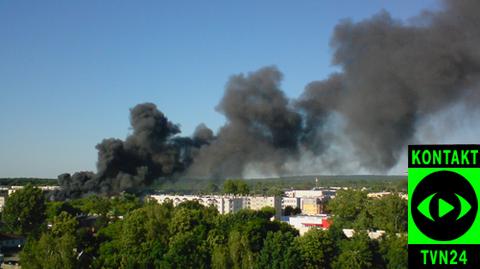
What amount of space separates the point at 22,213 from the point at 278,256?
16.5 meters

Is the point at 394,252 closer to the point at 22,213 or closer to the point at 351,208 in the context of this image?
the point at 351,208

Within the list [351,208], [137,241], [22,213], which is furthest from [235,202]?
[137,241]

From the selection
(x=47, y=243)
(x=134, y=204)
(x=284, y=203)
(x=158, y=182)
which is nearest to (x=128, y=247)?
(x=47, y=243)

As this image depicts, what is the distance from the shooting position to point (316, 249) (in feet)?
54.5

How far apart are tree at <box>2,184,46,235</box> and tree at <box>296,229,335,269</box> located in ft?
50.9

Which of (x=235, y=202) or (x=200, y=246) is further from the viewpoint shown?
(x=235, y=202)

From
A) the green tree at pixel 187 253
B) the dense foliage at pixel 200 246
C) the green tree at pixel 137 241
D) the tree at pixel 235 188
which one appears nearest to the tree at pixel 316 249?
the dense foliage at pixel 200 246

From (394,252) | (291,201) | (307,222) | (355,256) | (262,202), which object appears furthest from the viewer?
(291,201)

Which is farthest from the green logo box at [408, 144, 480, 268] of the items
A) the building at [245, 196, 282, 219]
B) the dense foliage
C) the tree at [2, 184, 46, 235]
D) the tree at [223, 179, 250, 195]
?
the tree at [223, 179, 250, 195]

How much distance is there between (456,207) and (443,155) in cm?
32

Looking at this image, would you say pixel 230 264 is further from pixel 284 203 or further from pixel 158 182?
pixel 284 203

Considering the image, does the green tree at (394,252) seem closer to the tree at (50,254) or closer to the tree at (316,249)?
the tree at (316,249)

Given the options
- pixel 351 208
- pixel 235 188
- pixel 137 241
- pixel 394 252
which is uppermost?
pixel 235 188

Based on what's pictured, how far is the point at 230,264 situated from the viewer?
50.9 feet
